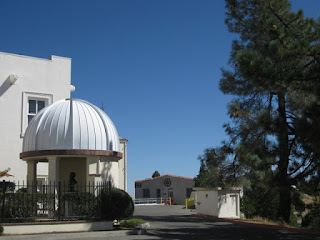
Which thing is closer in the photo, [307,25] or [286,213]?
[307,25]

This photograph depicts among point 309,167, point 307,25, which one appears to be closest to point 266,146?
point 309,167

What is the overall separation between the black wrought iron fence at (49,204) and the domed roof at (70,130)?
6.13 feet

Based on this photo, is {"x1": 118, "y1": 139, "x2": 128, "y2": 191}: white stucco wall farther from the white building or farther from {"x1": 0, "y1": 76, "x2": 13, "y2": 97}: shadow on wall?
{"x1": 0, "y1": 76, "x2": 13, "y2": 97}: shadow on wall

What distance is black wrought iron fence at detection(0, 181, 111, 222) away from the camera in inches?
569

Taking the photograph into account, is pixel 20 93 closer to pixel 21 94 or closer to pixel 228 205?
pixel 21 94

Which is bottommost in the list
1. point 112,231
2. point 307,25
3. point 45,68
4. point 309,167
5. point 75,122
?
point 112,231

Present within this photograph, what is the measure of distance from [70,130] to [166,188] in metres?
33.3

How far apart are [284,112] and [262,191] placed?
6.75 metres

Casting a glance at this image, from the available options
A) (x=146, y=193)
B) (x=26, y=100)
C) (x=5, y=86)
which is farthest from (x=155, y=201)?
(x=5, y=86)

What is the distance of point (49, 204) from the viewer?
15.3 metres

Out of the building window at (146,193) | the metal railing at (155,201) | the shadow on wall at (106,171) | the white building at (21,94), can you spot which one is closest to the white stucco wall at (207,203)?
the shadow on wall at (106,171)

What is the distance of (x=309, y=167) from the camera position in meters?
16.8

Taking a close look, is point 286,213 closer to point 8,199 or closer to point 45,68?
point 8,199

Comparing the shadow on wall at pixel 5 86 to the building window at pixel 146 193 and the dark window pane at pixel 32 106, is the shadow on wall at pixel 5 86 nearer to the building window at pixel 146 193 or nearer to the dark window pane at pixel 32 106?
the dark window pane at pixel 32 106
